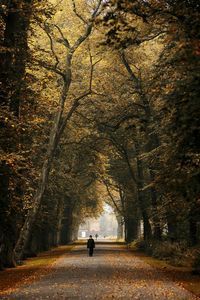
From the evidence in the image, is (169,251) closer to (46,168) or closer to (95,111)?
(46,168)

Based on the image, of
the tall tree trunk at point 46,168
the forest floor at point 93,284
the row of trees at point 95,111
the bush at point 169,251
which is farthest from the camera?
the tall tree trunk at point 46,168

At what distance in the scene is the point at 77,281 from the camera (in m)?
17.3

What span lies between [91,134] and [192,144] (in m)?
30.7

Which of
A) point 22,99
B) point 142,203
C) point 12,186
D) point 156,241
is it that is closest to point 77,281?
point 12,186

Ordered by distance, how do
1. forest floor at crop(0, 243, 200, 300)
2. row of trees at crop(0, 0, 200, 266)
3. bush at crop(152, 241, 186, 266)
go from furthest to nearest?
1. bush at crop(152, 241, 186, 266)
2. forest floor at crop(0, 243, 200, 300)
3. row of trees at crop(0, 0, 200, 266)

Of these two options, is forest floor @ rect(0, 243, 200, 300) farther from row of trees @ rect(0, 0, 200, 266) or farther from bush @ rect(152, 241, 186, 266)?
bush @ rect(152, 241, 186, 266)

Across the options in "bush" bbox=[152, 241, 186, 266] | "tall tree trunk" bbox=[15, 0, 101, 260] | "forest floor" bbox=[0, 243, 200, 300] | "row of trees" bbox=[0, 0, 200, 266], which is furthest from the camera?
"tall tree trunk" bbox=[15, 0, 101, 260]

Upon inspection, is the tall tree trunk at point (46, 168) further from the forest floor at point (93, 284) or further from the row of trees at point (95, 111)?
the forest floor at point (93, 284)

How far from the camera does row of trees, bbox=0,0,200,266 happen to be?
11.4m

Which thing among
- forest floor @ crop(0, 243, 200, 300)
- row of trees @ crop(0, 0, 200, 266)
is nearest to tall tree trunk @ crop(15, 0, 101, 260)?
row of trees @ crop(0, 0, 200, 266)

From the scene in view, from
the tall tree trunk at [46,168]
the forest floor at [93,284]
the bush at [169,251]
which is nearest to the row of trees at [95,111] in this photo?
the tall tree trunk at [46,168]

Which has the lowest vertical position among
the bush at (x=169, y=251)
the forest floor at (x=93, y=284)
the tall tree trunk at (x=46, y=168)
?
the forest floor at (x=93, y=284)

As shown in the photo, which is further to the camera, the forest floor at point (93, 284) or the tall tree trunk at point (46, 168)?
the tall tree trunk at point (46, 168)

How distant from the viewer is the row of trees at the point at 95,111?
11438mm
